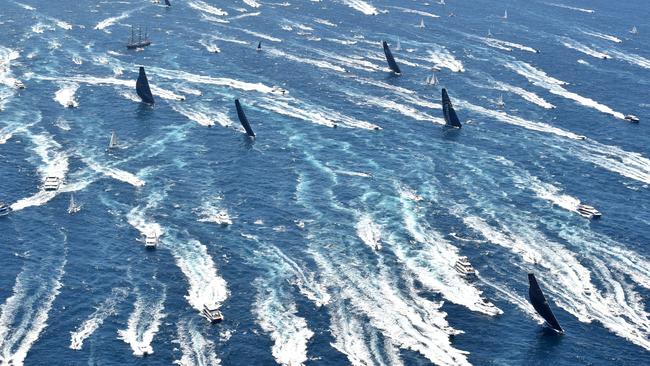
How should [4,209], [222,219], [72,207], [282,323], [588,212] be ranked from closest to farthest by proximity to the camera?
1. [282,323]
2. [4,209]
3. [222,219]
4. [72,207]
5. [588,212]

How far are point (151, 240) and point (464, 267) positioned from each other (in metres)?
51.8

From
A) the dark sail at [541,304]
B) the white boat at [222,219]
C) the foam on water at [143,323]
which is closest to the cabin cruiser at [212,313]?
the foam on water at [143,323]

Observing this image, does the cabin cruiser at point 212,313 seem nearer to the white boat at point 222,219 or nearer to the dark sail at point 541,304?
the white boat at point 222,219

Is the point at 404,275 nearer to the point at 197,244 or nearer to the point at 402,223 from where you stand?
the point at 402,223

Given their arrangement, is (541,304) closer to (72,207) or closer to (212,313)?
(212,313)

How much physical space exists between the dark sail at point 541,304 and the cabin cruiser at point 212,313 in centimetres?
4598

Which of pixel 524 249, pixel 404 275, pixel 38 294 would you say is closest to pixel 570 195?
pixel 524 249

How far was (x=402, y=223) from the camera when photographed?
16212 cm

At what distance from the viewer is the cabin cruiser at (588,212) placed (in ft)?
556

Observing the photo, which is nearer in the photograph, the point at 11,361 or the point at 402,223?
the point at 11,361

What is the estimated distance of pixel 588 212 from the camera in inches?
6703

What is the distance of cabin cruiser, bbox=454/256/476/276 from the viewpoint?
144000 millimetres

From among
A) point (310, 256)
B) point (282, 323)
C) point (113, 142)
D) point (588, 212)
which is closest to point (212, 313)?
point (282, 323)

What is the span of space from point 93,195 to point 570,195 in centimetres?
9424
